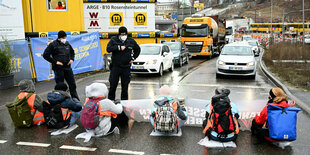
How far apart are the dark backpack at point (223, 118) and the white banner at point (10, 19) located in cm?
1097

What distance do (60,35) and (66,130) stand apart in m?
2.69

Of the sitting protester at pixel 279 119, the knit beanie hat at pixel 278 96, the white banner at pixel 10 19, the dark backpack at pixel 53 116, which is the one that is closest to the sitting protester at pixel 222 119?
the sitting protester at pixel 279 119

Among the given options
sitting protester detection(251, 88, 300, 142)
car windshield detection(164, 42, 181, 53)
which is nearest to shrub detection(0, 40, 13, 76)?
sitting protester detection(251, 88, 300, 142)

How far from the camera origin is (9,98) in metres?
9.34

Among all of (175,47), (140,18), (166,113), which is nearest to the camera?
(166,113)

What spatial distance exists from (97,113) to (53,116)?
1020 millimetres

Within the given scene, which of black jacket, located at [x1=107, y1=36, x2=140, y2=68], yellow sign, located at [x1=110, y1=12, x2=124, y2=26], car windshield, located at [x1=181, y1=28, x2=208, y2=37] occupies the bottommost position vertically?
black jacket, located at [x1=107, y1=36, x2=140, y2=68]

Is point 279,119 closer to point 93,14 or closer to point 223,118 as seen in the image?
point 223,118

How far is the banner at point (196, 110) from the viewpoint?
629 cm

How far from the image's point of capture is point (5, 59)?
10688mm

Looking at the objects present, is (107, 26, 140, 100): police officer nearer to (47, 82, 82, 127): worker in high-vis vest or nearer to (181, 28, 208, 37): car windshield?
(47, 82, 82, 127): worker in high-vis vest

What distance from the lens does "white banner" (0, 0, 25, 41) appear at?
43.2 feet

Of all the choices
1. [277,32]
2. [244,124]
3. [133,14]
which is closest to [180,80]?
[244,124]

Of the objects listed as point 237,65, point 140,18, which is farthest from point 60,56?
point 140,18
